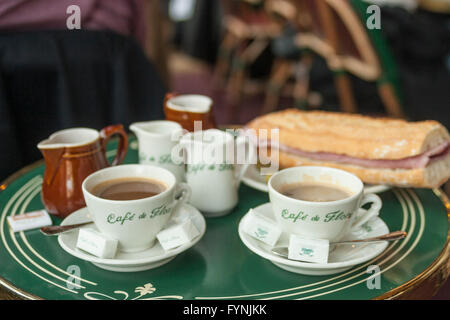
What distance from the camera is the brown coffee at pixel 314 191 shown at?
78 cm

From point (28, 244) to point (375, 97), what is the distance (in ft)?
7.51

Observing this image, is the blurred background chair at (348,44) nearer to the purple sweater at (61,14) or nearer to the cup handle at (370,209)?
the purple sweater at (61,14)

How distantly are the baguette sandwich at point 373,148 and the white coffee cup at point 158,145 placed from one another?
242 mm

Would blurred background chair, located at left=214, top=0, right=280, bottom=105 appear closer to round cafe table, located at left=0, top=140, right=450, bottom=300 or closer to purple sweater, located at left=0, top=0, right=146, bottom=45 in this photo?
purple sweater, located at left=0, top=0, right=146, bottom=45

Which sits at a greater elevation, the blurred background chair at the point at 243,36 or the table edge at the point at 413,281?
the blurred background chair at the point at 243,36

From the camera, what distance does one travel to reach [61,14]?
4.44ft

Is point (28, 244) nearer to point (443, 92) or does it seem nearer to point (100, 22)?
point (100, 22)

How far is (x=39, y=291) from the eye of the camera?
0.70 m

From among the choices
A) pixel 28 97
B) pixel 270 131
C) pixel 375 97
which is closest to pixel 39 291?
pixel 270 131

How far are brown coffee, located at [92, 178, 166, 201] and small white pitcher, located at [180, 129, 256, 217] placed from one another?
10 centimetres

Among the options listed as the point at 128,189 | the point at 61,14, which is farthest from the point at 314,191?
the point at 61,14

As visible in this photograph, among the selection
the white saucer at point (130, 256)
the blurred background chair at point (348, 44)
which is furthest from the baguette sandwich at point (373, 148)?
the blurred background chair at point (348, 44)

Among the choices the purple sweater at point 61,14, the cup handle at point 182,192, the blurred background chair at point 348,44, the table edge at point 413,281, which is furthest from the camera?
the blurred background chair at point 348,44

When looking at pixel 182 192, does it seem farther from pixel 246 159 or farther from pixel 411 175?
pixel 411 175
